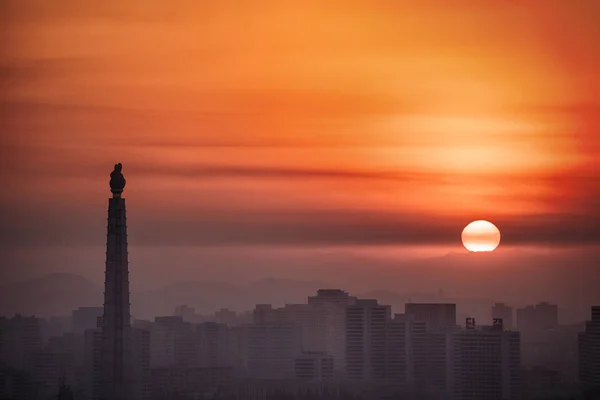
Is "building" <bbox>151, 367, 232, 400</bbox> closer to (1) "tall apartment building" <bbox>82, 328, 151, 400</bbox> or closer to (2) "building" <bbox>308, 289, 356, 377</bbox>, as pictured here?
(1) "tall apartment building" <bbox>82, 328, 151, 400</bbox>

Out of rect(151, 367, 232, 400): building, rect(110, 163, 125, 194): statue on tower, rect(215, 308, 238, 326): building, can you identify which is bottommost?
rect(151, 367, 232, 400): building

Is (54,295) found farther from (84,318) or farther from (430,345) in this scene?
(430,345)

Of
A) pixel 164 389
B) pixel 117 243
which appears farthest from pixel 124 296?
pixel 164 389

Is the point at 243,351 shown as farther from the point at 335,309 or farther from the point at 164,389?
the point at 164,389

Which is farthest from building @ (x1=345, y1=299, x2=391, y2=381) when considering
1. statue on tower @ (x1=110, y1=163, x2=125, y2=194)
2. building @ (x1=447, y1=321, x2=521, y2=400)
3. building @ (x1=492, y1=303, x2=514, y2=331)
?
statue on tower @ (x1=110, y1=163, x2=125, y2=194)

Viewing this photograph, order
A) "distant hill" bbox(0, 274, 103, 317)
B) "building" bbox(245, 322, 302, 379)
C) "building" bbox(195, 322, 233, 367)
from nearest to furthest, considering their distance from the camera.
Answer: "distant hill" bbox(0, 274, 103, 317)
"building" bbox(195, 322, 233, 367)
"building" bbox(245, 322, 302, 379)

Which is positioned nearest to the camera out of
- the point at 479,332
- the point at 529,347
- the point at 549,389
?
the point at 549,389

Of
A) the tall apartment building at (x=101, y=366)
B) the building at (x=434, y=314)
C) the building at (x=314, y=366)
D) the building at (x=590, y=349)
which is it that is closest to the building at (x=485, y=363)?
the building at (x=434, y=314)
